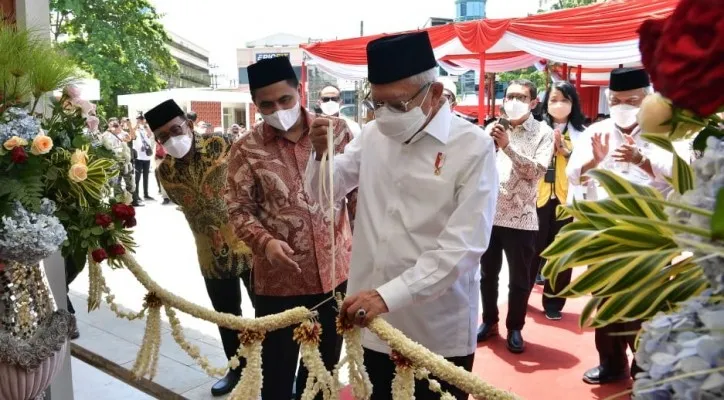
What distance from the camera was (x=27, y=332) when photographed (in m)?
2.28

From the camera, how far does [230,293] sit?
356 cm

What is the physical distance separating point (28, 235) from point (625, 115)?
277 cm

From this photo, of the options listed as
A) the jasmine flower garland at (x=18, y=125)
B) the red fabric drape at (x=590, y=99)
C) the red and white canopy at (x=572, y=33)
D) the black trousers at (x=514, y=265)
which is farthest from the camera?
the red fabric drape at (x=590, y=99)

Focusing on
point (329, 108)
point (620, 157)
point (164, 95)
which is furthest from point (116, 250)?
point (164, 95)

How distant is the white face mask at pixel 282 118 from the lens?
8.55 feet

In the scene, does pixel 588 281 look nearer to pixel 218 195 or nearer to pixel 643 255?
pixel 643 255

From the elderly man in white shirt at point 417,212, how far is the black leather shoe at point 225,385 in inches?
71.9

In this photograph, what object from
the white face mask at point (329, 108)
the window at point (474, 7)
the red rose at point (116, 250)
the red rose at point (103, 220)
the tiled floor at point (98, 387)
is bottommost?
the tiled floor at point (98, 387)

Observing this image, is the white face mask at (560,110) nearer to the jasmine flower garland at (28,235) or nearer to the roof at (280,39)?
the jasmine flower garland at (28,235)

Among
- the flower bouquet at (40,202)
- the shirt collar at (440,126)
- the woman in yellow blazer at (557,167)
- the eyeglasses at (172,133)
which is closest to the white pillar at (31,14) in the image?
the flower bouquet at (40,202)

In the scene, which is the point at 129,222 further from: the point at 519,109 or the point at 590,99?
the point at 590,99

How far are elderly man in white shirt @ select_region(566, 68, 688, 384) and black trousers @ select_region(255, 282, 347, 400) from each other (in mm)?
1189

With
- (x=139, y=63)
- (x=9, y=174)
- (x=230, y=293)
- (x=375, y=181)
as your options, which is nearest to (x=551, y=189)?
(x=230, y=293)

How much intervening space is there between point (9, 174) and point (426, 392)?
5.17 ft
